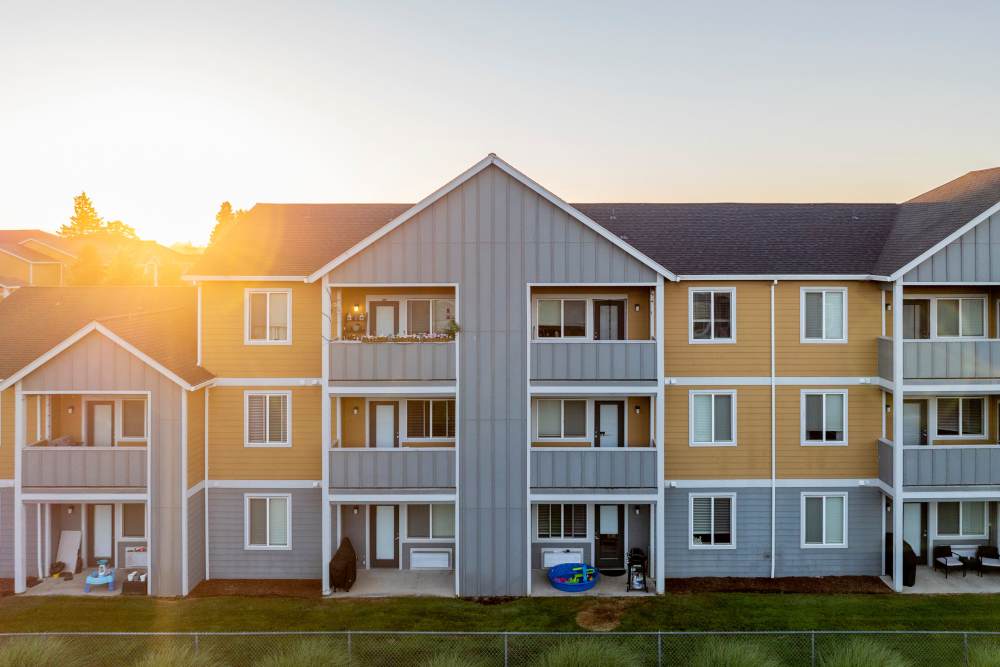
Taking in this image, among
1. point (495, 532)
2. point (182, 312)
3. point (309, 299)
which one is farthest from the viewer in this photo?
point (182, 312)

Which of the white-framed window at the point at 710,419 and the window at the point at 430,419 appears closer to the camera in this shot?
the white-framed window at the point at 710,419

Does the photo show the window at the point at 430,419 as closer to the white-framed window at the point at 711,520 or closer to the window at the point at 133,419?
the white-framed window at the point at 711,520

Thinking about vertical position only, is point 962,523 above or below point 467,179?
below

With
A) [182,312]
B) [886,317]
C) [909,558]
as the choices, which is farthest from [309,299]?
[909,558]

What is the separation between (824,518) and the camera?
67.1 feet

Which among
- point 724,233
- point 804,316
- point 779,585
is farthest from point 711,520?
point 724,233

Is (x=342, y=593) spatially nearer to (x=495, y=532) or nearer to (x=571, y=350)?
(x=495, y=532)

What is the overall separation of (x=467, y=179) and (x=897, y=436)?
14.1 m

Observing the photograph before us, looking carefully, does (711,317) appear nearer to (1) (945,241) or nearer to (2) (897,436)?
(2) (897,436)

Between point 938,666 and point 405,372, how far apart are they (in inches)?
556

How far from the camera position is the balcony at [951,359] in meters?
19.7

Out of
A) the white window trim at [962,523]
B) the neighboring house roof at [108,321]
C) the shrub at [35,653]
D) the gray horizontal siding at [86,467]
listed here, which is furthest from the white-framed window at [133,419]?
the white window trim at [962,523]

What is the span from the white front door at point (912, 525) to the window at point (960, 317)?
5.39m

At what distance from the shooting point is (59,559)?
20.3 m
